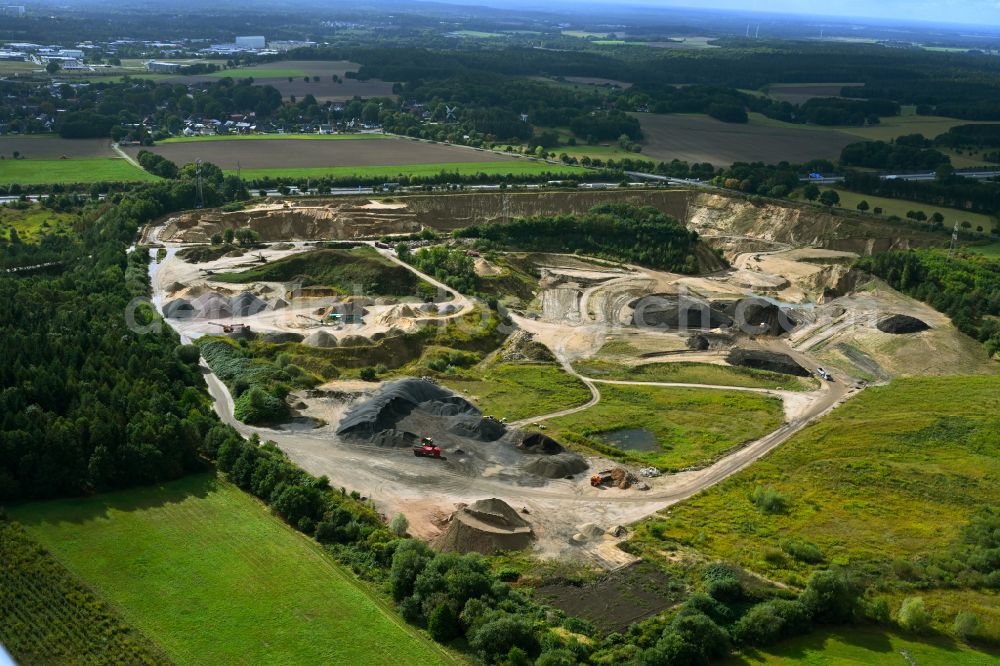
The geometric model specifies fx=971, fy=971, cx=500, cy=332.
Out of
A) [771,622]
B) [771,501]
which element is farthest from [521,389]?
[771,622]

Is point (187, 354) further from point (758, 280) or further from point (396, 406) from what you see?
point (758, 280)

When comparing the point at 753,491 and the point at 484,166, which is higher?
the point at 484,166

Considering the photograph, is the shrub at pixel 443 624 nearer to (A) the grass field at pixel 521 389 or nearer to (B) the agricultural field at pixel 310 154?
(A) the grass field at pixel 521 389

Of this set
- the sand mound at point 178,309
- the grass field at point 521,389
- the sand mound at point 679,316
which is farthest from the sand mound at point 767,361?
the sand mound at point 178,309

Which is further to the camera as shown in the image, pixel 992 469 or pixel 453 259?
pixel 453 259

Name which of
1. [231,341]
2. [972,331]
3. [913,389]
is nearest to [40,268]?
[231,341]

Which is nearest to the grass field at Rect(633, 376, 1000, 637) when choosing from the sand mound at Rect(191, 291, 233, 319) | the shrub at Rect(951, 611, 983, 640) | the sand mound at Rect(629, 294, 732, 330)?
the shrub at Rect(951, 611, 983, 640)

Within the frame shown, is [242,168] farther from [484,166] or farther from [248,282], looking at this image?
[248,282]
